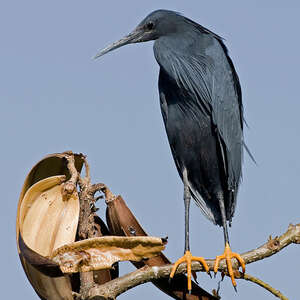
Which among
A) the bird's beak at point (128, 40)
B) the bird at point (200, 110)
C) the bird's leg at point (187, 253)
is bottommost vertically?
the bird's leg at point (187, 253)

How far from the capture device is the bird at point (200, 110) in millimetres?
4891

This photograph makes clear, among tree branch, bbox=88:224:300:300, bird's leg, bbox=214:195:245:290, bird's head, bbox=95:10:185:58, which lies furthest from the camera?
bird's head, bbox=95:10:185:58

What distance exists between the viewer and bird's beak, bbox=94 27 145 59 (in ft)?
17.1

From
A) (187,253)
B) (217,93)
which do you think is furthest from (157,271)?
(217,93)

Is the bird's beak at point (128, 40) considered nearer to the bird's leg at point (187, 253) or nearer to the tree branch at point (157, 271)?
the bird's leg at point (187, 253)

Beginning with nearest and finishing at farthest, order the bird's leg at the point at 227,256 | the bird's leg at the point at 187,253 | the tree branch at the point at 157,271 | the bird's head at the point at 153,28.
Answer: the tree branch at the point at 157,271 → the bird's leg at the point at 187,253 → the bird's leg at the point at 227,256 → the bird's head at the point at 153,28

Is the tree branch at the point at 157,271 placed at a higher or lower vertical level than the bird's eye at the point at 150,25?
lower

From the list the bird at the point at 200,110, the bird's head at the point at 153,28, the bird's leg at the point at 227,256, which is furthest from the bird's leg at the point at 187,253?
the bird's head at the point at 153,28

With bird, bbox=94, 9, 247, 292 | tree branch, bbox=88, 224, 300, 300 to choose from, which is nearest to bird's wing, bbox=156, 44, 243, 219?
bird, bbox=94, 9, 247, 292

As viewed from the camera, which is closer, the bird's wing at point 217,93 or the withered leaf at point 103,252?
the withered leaf at point 103,252

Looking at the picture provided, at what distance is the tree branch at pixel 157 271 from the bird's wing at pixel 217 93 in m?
1.66

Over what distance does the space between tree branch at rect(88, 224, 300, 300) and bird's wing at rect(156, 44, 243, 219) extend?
1.66 meters

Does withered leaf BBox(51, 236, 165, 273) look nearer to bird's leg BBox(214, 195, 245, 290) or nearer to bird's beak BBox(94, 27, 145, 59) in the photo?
bird's leg BBox(214, 195, 245, 290)

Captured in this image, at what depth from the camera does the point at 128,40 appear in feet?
17.1
